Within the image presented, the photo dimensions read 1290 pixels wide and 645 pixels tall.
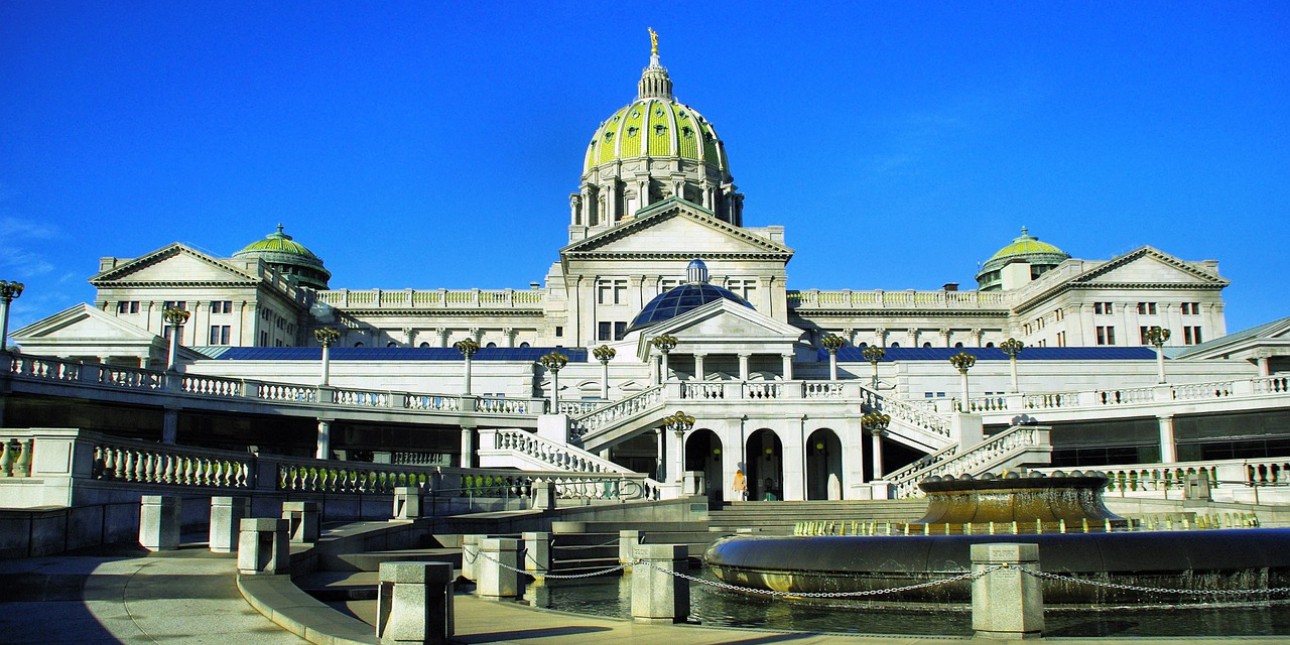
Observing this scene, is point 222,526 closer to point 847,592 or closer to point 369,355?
point 847,592

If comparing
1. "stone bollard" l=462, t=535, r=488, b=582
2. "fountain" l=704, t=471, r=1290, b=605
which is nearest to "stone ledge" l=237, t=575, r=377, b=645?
"stone bollard" l=462, t=535, r=488, b=582

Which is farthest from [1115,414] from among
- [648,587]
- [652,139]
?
[652,139]

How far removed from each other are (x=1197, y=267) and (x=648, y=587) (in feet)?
395

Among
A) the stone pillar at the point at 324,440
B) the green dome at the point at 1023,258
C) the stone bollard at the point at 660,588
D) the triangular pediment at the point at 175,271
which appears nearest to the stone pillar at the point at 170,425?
the stone pillar at the point at 324,440

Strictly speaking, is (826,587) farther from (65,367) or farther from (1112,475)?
(65,367)

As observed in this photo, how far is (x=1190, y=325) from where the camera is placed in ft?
399

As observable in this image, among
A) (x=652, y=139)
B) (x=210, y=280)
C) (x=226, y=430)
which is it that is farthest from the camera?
(x=652, y=139)

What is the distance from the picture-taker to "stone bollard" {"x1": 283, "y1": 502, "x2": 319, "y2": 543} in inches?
899

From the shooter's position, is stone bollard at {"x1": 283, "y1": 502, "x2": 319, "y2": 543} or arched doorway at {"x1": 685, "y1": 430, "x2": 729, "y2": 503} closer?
stone bollard at {"x1": 283, "y1": 502, "x2": 319, "y2": 543}

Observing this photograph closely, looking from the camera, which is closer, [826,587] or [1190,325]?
[826,587]

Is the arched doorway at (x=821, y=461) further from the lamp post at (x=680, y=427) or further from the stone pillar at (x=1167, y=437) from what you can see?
the stone pillar at (x=1167, y=437)

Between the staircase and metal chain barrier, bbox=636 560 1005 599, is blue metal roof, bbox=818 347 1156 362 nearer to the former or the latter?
the staircase

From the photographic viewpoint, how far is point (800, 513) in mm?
38938

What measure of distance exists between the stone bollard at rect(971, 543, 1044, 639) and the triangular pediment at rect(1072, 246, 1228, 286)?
113 metres
